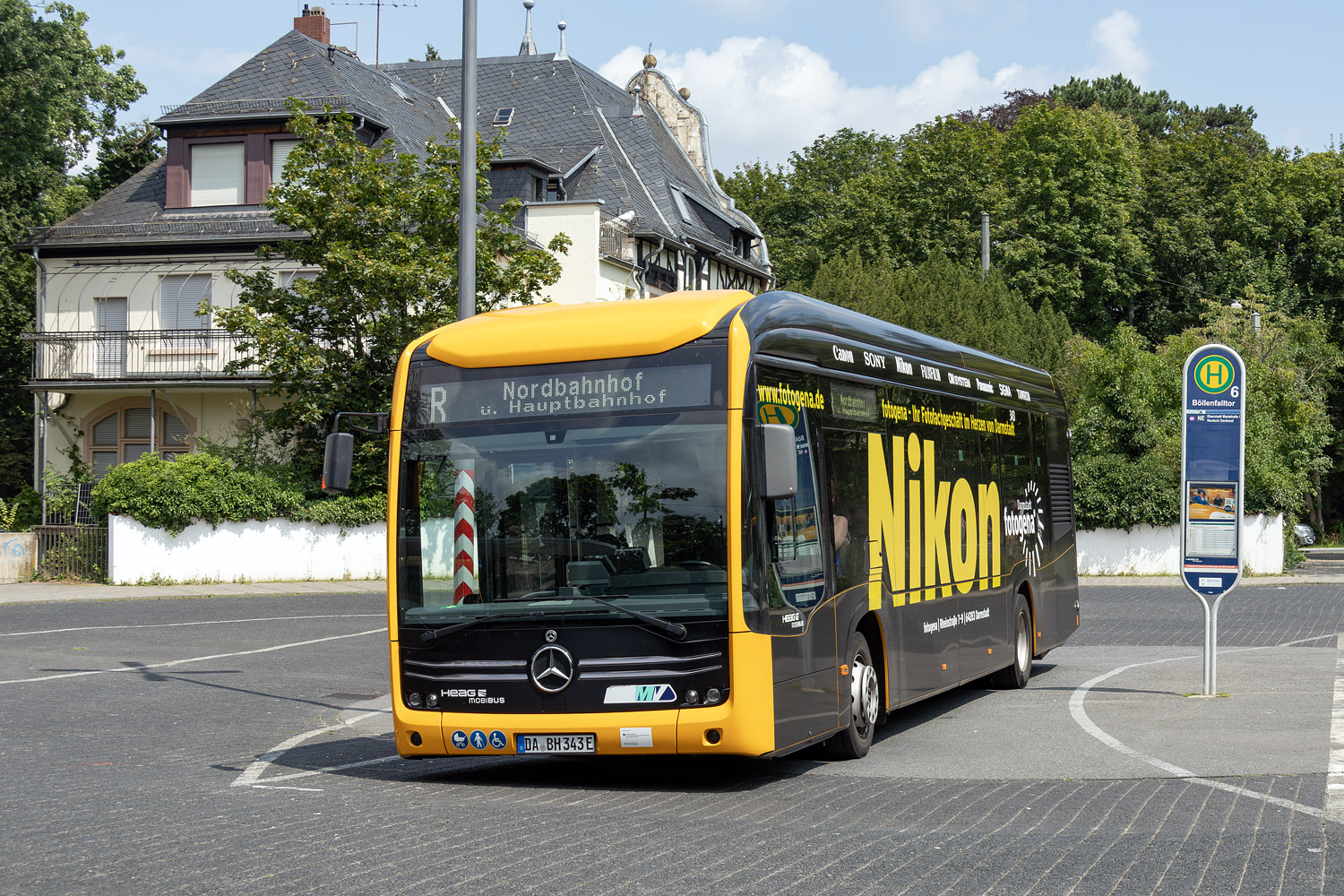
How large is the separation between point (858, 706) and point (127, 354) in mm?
31088

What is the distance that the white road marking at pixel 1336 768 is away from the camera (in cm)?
820

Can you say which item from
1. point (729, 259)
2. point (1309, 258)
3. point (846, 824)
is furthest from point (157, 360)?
point (1309, 258)

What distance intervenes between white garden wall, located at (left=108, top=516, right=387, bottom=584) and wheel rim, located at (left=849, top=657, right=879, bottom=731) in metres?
23.5

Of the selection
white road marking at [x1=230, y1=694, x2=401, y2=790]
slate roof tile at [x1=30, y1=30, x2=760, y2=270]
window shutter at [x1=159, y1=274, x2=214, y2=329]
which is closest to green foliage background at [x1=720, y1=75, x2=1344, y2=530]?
slate roof tile at [x1=30, y1=30, x2=760, y2=270]

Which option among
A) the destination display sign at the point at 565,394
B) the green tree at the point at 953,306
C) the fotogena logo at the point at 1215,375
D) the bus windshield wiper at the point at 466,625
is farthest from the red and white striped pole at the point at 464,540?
the green tree at the point at 953,306

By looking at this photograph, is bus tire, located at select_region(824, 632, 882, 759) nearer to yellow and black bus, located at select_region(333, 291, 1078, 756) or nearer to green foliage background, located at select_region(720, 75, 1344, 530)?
yellow and black bus, located at select_region(333, 291, 1078, 756)

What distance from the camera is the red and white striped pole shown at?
372 inches

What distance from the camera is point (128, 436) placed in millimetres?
38625

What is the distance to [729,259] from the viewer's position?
58531mm

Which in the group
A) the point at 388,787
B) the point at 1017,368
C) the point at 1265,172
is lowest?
the point at 388,787

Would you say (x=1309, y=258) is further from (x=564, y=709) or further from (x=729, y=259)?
(x=564, y=709)

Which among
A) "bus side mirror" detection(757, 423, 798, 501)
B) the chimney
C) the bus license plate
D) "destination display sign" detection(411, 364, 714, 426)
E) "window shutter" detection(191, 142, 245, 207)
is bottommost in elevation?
the bus license plate

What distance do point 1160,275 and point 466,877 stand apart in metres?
59.2

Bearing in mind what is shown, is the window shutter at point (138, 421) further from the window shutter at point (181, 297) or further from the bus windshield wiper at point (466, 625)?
the bus windshield wiper at point (466, 625)
